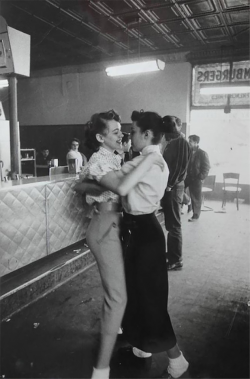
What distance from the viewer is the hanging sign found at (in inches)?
316

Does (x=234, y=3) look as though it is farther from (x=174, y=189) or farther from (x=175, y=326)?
(x=175, y=326)

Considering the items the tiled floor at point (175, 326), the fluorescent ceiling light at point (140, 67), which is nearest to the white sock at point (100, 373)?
the tiled floor at point (175, 326)

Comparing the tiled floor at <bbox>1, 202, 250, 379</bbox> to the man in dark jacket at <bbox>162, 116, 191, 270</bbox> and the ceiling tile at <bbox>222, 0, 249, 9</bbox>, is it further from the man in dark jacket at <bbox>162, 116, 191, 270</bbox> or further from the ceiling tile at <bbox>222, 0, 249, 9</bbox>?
the ceiling tile at <bbox>222, 0, 249, 9</bbox>

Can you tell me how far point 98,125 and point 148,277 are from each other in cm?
102

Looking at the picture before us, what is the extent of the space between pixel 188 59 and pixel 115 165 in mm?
7380

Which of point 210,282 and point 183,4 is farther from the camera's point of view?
point 183,4

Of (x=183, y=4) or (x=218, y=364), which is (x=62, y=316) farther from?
(x=183, y=4)

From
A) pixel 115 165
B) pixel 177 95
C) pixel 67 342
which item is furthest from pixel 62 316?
pixel 177 95

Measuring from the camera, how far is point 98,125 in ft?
6.54

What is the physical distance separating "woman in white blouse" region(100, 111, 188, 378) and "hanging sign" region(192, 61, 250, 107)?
709 cm

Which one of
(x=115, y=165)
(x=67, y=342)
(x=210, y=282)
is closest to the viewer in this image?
(x=115, y=165)

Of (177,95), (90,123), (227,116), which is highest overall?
(177,95)

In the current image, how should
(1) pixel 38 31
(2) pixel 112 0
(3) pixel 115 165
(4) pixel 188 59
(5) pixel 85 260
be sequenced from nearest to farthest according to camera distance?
(3) pixel 115 165 → (5) pixel 85 260 → (2) pixel 112 0 → (1) pixel 38 31 → (4) pixel 188 59

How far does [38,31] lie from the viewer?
689cm
